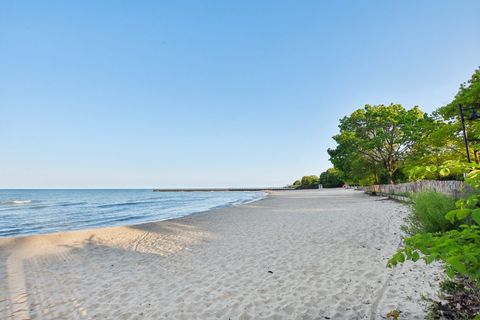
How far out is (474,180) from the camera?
7.48 ft

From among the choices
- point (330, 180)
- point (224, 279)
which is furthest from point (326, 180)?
point (224, 279)

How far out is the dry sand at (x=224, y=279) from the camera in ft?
15.0

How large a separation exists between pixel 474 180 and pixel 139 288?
5876 millimetres

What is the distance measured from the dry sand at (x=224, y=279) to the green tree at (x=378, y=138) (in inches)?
971

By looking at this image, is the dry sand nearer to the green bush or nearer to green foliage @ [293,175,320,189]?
the green bush

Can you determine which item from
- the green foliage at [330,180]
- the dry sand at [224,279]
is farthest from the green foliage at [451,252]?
the green foliage at [330,180]

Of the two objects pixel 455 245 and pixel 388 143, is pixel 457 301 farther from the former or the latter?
pixel 388 143

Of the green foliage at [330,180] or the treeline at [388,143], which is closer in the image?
the treeline at [388,143]

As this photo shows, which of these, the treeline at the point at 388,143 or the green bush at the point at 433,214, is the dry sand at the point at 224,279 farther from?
the treeline at the point at 388,143

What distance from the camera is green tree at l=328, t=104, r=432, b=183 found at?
3153 centimetres

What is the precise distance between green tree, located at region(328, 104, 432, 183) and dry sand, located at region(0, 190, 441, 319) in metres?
24.7

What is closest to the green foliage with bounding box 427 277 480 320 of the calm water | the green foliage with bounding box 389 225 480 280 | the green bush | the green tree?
the green foliage with bounding box 389 225 480 280

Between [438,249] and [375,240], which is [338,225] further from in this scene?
[438,249]

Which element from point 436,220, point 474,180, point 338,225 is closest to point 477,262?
point 474,180
